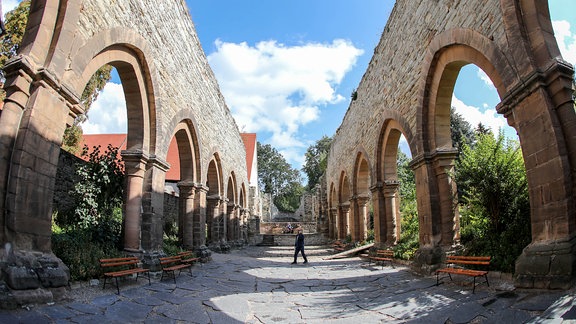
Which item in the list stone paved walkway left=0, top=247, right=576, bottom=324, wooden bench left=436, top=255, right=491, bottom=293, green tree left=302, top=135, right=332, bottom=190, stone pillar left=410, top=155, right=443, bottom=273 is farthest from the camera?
green tree left=302, top=135, right=332, bottom=190

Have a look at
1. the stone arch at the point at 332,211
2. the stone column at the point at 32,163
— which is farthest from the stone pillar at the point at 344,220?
the stone column at the point at 32,163

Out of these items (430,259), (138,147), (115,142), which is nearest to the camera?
(430,259)

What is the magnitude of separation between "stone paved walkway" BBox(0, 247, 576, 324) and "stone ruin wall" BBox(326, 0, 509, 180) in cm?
319

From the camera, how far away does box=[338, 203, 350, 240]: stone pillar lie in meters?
17.3

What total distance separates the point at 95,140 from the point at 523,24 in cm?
2392

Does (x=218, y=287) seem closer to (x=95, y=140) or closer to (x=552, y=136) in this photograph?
(x=552, y=136)

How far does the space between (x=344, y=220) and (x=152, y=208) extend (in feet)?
39.1

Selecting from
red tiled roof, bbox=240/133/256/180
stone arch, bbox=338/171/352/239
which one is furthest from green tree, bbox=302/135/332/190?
stone arch, bbox=338/171/352/239

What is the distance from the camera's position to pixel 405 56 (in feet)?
28.1

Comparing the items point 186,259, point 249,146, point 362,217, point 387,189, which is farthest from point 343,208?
point 249,146

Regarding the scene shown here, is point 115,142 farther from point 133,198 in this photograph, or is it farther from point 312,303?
point 312,303

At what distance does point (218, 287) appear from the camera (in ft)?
21.1

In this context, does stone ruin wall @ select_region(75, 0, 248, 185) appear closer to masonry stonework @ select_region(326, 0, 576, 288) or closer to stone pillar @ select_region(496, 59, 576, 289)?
masonry stonework @ select_region(326, 0, 576, 288)


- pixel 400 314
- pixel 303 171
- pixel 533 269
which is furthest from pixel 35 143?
pixel 303 171
